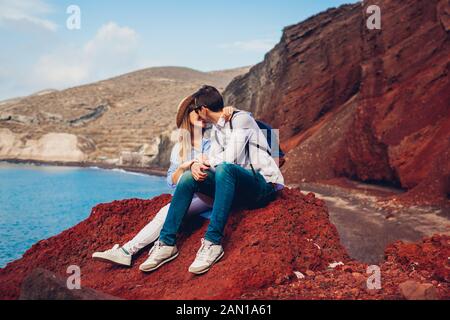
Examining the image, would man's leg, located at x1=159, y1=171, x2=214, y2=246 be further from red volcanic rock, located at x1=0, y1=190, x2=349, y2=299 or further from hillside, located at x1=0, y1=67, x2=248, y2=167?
hillside, located at x1=0, y1=67, x2=248, y2=167

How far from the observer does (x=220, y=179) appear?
130 inches

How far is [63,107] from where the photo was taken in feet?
184

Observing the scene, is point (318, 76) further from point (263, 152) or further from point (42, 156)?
point (42, 156)

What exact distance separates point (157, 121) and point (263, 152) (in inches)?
1888

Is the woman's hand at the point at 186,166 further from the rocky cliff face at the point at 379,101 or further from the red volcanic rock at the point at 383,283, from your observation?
the rocky cliff face at the point at 379,101

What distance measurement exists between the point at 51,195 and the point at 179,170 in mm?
18019

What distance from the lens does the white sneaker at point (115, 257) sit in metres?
3.62

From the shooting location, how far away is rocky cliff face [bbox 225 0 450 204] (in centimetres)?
1191

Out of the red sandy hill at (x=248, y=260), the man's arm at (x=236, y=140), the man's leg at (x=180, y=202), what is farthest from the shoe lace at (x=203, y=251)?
the man's arm at (x=236, y=140)

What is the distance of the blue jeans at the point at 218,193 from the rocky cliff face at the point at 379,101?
793cm

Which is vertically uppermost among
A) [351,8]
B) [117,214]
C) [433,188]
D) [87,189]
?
[351,8]

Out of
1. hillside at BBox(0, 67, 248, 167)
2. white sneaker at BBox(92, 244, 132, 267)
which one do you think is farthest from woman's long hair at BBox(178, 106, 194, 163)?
hillside at BBox(0, 67, 248, 167)

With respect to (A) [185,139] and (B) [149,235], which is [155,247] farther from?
(A) [185,139]

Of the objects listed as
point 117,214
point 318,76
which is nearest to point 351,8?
point 318,76
